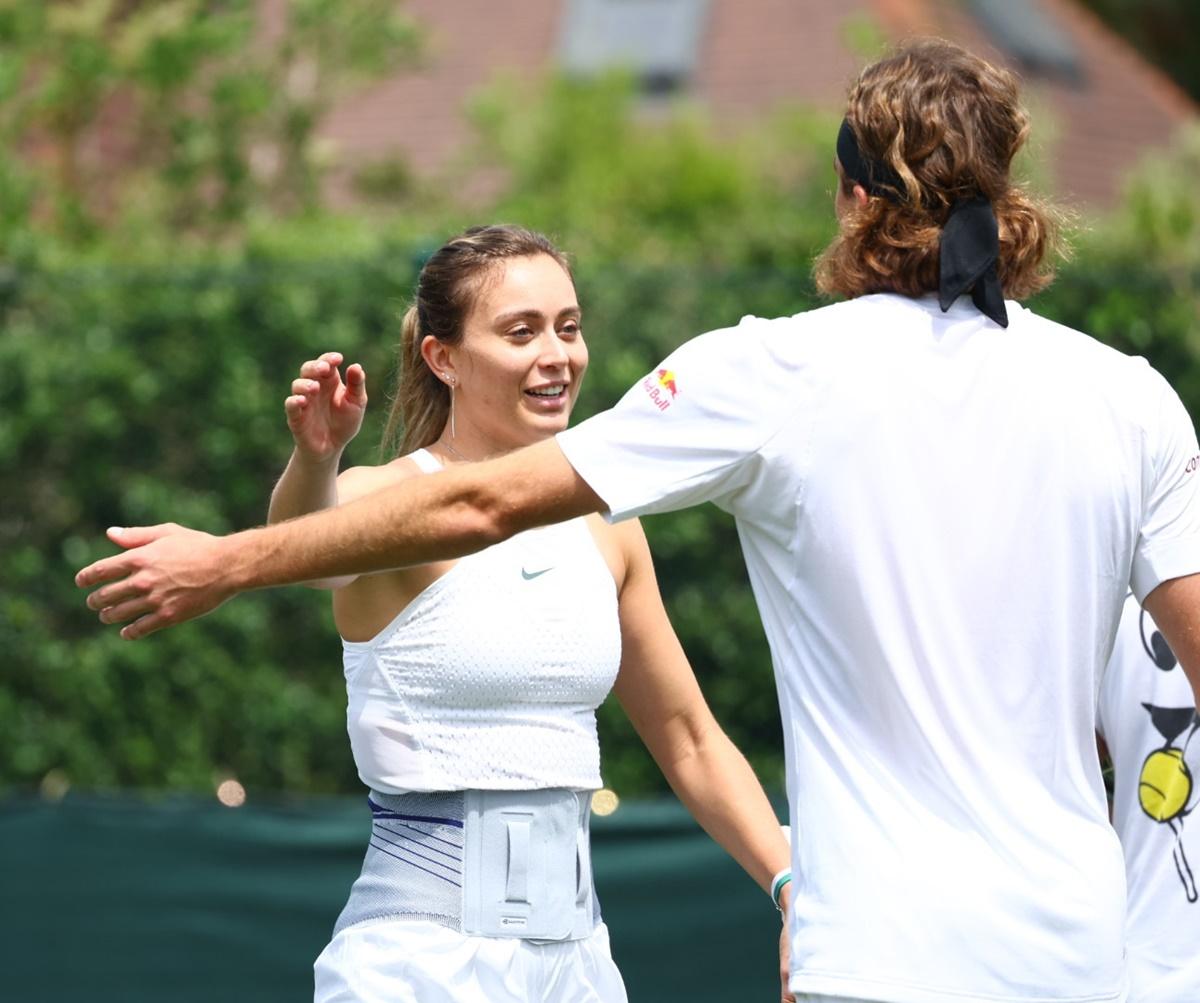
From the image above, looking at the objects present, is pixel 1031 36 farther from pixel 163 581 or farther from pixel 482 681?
pixel 163 581

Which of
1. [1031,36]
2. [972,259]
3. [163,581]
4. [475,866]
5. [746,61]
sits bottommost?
[475,866]

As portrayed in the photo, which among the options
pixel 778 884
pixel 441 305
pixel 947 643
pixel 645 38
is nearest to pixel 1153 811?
pixel 778 884

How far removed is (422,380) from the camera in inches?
125

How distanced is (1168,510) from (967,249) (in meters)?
0.39

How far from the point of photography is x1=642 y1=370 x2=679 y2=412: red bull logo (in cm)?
212

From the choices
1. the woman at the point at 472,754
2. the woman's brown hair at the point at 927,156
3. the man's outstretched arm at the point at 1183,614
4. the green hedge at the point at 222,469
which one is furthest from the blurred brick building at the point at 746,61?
the man's outstretched arm at the point at 1183,614

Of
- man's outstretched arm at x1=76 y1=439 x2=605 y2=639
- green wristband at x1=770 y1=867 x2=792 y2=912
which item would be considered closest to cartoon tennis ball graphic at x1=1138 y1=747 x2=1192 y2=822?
green wristband at x1=770 y1=867 x2=792 y2=912

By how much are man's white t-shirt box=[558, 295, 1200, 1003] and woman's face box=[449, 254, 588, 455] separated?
2.90 feet

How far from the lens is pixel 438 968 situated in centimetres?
266

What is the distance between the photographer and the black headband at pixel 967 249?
2.14 m

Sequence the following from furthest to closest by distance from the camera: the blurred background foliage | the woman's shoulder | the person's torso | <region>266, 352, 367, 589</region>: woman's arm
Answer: the blurred background foliage
the woman's shoulder
<region>266, 352, 367, 589</region>: woman's arm
the person's torso

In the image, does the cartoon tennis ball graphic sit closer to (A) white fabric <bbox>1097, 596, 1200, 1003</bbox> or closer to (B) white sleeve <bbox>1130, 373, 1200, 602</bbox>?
(A) white fabric <bbox>1097, 596, 1200, 1003</bbox>

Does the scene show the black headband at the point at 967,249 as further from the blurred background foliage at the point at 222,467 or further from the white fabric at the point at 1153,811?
the blurred background foliage at the point at 222,467

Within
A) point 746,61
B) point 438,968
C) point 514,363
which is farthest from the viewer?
point 746,61
